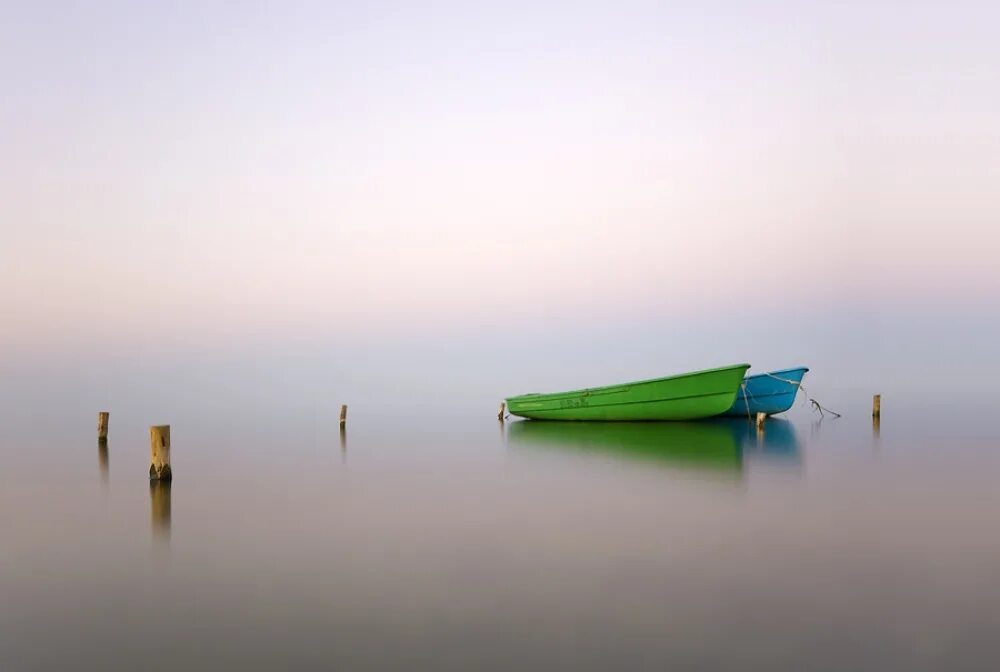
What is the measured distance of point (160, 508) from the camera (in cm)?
1302

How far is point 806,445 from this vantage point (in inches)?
815

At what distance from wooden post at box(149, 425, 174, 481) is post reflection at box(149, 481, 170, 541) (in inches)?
6.2

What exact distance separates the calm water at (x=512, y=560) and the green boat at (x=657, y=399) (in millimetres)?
2221

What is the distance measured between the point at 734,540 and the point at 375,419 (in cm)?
2317

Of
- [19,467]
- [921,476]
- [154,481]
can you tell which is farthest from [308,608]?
[19,467]

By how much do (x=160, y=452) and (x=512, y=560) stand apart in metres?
7.20

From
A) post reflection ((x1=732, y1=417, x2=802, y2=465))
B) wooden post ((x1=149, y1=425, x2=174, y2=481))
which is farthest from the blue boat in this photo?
wooden post ((x1=149, y1=425, x2=174, y2=481))

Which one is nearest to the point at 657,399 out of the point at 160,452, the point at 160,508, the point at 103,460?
the point at 160,452

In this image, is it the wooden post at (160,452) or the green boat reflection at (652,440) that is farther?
the green boat reflection at (652,440)

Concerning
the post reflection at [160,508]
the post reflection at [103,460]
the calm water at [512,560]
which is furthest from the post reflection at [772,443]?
the post reflection at [103,460]

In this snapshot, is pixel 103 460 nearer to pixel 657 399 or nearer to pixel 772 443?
pixel 657 399

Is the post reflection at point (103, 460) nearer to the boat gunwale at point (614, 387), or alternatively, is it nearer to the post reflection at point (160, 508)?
the post reflection at point (160, 508)

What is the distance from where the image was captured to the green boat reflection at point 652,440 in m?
17.3

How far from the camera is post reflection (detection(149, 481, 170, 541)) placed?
11305mm
